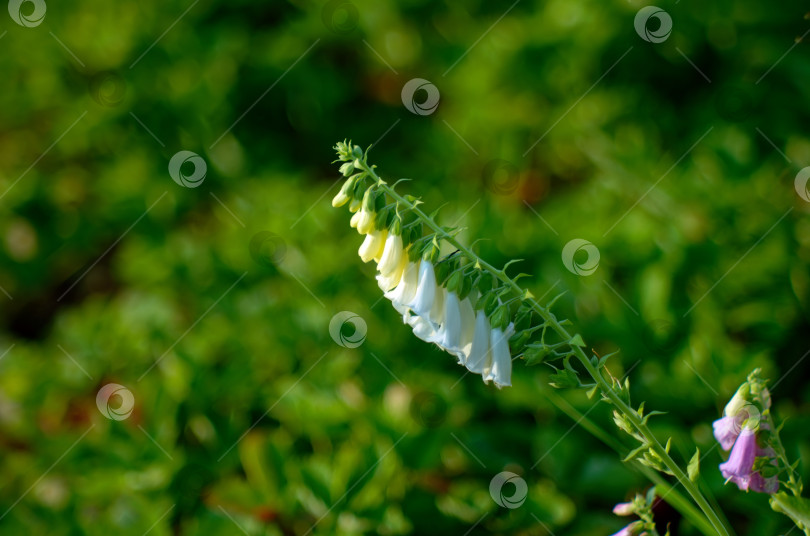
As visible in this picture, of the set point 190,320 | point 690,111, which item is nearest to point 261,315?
point 190,320

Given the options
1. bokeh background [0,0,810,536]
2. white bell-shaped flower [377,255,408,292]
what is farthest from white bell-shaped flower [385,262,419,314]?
bokeh background [0,0,810,536]

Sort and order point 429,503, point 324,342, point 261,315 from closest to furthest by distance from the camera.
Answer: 1. point 429,503
2. point 324,342
3. point 261,315

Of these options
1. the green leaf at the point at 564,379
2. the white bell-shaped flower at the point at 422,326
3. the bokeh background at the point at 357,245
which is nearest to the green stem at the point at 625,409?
the green leaf at the point at 564,379

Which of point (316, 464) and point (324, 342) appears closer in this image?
point (316, 464)

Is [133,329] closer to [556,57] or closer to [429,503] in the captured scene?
[429,503]

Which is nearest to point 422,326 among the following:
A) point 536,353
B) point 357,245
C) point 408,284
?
point 408,284

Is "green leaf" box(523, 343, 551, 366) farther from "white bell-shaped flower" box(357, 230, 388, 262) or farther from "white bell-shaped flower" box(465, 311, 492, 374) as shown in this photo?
"white bell-shaped flower" box(357, 230, 388, 262)
